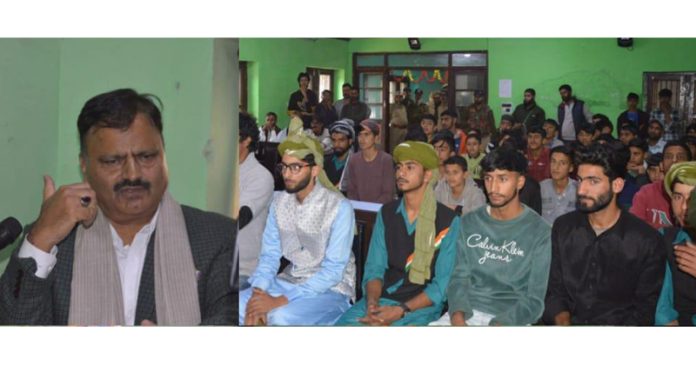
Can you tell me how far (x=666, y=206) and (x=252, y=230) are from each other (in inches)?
79.4

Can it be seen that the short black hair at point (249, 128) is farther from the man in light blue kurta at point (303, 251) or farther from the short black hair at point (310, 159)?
the short black hair at point (310, 159)

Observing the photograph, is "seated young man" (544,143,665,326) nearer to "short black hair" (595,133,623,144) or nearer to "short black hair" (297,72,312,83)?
"short black hair" (595,133,623,144)

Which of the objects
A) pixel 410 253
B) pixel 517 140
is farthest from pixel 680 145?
pixel 410 253

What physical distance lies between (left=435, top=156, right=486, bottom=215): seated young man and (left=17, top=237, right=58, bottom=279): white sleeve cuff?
1859 mm

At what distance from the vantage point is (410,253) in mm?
4715

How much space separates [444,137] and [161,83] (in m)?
1.41

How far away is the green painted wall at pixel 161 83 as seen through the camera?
15.2 ft

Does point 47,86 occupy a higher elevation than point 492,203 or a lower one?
higher

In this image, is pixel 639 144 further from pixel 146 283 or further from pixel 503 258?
pixel 146 283


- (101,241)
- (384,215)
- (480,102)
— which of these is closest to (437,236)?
(384,215)

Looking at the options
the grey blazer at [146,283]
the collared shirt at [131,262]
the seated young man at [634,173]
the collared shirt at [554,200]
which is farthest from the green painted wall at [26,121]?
the seated young man at [634,173]

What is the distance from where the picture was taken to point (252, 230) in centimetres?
475
